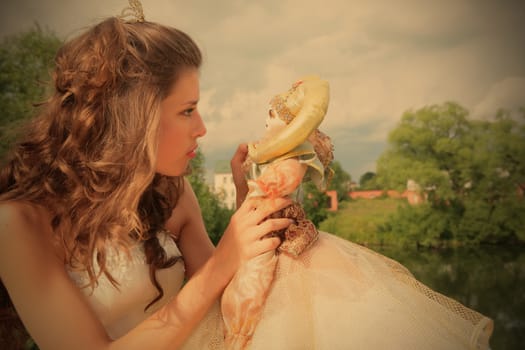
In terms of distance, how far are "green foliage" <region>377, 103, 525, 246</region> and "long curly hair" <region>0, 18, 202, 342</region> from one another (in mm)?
13114

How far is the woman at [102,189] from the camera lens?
1268mm

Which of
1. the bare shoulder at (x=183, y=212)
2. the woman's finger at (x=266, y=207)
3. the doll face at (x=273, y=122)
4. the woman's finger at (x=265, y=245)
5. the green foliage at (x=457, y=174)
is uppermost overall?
the doll face at (x=273, y=122)

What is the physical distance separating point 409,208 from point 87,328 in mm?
13954

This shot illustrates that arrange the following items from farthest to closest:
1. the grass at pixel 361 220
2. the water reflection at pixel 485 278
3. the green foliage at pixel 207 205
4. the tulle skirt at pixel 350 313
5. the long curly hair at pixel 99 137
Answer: the grass at pixel 361 220
the green foliage at pixel 207 205
the water reflection at pixel 485 278
the long curly hair at pixel 99 137
the tulle skirt at pixel 350 313

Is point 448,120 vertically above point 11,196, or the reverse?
point 11,196

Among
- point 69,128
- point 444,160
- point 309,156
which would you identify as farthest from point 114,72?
point 444,160

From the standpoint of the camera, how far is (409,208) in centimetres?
1402

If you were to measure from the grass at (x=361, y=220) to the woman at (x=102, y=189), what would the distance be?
13.4m

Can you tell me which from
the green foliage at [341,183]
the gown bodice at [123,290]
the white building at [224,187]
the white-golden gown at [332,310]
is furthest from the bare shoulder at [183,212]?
the green foliage at [341,183]

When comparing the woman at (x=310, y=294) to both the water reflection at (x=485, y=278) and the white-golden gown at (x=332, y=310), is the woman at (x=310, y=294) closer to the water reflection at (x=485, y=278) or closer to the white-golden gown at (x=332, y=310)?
the white-golden gown at (x=332, y=310)

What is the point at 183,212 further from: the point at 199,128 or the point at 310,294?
the point at 310,294

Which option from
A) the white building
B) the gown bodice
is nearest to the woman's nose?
the gown bodice

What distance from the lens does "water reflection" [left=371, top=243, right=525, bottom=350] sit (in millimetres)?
12328

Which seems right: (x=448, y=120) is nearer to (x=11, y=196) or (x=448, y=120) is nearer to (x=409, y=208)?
(x=409, y=208)
